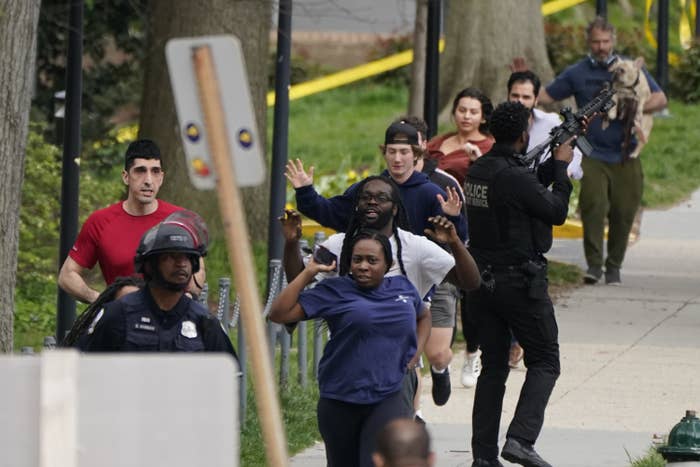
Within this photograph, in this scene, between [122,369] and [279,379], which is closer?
[122,369]

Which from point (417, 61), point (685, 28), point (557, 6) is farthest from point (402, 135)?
point (557, 6)

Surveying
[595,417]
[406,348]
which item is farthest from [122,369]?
Answer: [595,417]

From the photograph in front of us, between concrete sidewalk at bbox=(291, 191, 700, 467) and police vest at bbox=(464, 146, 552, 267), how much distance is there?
3.73ft

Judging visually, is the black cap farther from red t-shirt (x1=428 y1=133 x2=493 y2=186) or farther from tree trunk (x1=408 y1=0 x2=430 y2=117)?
tree trunk (x1=408 y1=0 x2=430 y2=117)

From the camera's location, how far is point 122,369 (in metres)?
4.25

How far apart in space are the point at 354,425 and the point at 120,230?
5.79 ft

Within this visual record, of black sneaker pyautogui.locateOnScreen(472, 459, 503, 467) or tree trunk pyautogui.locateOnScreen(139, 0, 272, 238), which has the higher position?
tree trunk pyautogui.locateOnScreen(139, 0, 272, 238)

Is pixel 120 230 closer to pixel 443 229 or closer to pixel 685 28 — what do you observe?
pixel 443 229

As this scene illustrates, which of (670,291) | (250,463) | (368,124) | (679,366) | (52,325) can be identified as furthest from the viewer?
(368,124)

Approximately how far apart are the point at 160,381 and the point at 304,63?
26.9 m

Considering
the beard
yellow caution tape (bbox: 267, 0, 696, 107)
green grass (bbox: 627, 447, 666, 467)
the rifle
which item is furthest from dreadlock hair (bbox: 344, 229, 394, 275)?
yellow caution tape (bbox: 267, 0, 696, 107)

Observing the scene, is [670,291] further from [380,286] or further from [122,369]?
[122,369]

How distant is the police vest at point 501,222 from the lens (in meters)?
8.46

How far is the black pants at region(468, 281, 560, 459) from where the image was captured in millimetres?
8445
